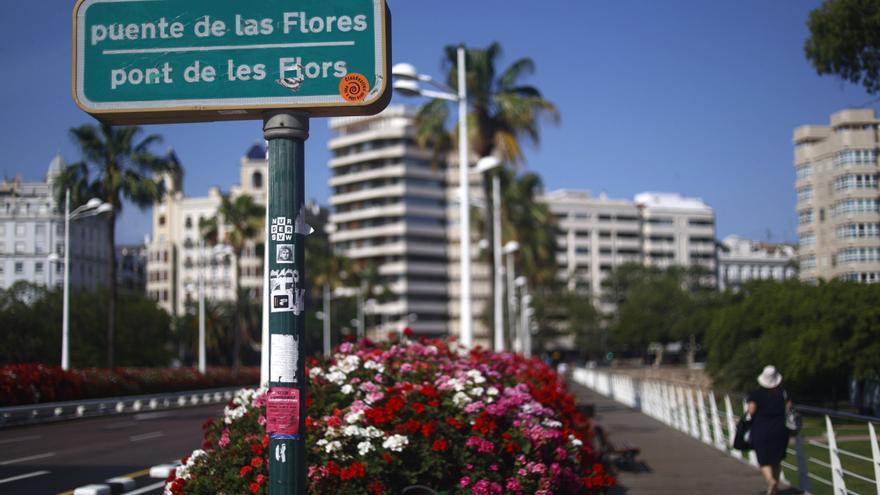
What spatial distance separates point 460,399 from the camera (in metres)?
9.84

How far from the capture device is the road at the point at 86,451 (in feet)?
46.8

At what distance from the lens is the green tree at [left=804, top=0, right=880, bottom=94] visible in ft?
69.1

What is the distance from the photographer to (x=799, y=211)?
40.2 m

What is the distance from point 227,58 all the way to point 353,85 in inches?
31.9

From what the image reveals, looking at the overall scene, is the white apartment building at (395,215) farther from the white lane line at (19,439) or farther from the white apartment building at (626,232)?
the white lane line at (19,439)

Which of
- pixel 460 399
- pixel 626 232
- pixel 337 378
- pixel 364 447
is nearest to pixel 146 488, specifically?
pixel 337 378

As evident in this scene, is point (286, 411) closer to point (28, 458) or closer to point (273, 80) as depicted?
point (273, 80)

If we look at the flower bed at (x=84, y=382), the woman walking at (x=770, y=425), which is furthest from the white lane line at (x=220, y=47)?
the flower bed at (x=84, y=382)

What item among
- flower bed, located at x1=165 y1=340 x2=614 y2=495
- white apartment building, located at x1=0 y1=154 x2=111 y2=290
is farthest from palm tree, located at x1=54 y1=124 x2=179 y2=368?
flower bed, located at x1=165 y1=340 x2=614 y2=495

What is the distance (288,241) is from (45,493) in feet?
28.0

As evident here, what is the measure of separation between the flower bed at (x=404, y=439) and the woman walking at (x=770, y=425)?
256cm

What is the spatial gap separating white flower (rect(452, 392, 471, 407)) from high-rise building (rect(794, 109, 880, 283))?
16.4 meters

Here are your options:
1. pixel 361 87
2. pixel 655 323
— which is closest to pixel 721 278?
pixel 655 323

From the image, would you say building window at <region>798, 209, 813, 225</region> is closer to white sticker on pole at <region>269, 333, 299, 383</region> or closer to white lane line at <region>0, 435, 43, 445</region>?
white lane line at <region>0, 435, 43, 445</region>
